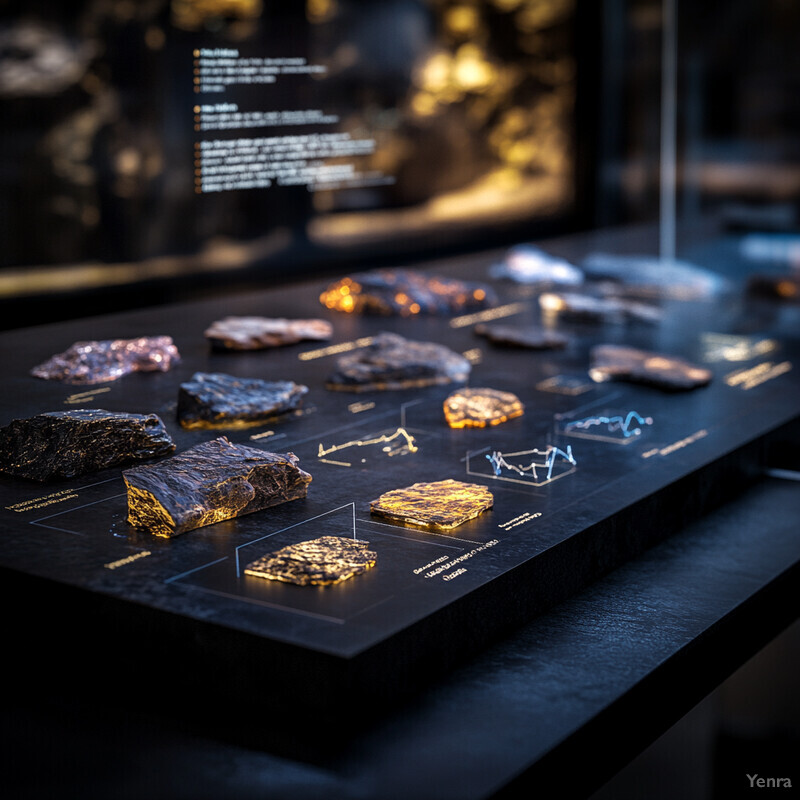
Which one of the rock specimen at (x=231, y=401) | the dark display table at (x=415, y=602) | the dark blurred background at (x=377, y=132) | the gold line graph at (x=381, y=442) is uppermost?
the dark blurred background at (x=377, y=132)

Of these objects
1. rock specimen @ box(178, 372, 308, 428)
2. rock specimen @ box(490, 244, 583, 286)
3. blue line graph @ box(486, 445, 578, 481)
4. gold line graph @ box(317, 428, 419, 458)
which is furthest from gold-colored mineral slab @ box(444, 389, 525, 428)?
rock specimen @ box(490, 244, 583, 286)

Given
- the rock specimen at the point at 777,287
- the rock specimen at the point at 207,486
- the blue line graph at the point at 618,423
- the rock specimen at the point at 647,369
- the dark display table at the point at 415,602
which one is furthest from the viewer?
the rock specimen at the point at 777,287

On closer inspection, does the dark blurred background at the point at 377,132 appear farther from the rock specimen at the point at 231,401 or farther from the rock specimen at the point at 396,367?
the rock specimen at the point at 231,401

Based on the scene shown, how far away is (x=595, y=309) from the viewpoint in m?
6.32

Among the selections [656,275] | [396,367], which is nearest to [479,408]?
[396,367]

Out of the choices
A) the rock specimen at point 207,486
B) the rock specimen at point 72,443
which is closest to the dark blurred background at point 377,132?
the rock specimen at point 72,443

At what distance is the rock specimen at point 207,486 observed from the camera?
327 centimetres

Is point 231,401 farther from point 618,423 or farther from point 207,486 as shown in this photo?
point 618,423

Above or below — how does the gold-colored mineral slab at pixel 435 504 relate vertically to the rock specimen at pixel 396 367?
below

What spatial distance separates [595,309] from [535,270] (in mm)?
1303

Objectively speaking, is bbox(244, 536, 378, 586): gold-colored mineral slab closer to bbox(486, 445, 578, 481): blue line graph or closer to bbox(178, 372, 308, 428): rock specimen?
bbox(486, 445, 578, 481): blue line graph

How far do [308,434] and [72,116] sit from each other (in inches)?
115

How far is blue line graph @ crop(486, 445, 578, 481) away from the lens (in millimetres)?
3834

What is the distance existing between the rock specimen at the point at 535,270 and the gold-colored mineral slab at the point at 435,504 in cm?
401
